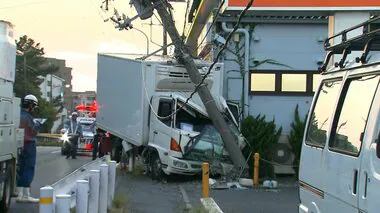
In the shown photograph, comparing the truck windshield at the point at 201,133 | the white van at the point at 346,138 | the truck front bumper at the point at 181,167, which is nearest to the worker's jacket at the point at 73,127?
the truck windshield at the point at 201,133

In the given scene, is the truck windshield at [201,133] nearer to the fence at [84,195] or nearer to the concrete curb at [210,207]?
the concrete curb at [210,207]

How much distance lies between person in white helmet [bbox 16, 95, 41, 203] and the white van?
5.97 m

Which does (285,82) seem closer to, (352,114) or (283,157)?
(283,157)

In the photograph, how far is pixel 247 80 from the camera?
17531 millimetres

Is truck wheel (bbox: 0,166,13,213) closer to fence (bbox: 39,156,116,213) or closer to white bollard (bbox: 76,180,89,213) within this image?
fence (bbox: 39,156,116,213)

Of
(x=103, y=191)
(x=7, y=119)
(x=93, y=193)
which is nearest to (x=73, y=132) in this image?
(x=7, y=119)

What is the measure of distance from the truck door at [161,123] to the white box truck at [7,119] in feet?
20.3

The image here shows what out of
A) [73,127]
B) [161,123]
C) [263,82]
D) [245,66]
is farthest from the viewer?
[73,127]

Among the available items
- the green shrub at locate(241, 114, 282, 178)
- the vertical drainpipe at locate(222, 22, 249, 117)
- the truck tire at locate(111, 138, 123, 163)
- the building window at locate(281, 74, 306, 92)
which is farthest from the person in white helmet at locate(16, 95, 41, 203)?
the building window at locate(281, 74, 306, 92)

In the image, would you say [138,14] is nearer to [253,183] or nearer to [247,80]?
[247,80]

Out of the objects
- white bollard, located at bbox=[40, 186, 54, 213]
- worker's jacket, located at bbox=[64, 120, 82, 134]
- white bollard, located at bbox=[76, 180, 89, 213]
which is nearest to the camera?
white bollard, located at bbox=[40, 186, 54, 213]

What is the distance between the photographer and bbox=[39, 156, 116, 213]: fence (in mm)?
5062

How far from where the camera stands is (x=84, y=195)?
257 inches

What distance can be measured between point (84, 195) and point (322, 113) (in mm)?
2863
